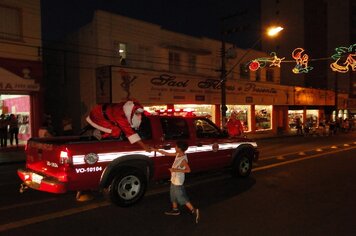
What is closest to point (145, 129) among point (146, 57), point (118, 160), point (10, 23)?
point (118, 160)

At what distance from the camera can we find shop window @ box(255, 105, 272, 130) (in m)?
31.9

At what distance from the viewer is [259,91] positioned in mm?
31422

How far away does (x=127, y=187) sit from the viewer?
22.3 ft

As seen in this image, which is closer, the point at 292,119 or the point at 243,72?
the point at 243,72

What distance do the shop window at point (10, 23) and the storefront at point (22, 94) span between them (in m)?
1.20

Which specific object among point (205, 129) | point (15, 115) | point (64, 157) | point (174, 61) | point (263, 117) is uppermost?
point (174, 61)

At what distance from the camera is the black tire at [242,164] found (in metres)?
9.45

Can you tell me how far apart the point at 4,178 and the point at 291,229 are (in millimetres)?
7992

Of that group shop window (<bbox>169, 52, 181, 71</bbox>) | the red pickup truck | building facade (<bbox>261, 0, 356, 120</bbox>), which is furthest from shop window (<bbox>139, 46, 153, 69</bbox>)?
building facade (<bbox>261, 0, 356, 120</bbox>)

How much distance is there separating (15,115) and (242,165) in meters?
13.2

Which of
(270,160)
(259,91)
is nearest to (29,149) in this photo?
(270,160)

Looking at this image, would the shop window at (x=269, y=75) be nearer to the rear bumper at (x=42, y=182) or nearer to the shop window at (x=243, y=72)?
the shop window at (x=243, y=72)

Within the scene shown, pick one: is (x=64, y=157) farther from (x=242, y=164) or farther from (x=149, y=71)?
(x=149, y=71)

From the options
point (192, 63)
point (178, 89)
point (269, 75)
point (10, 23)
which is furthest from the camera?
point (269, 75)
